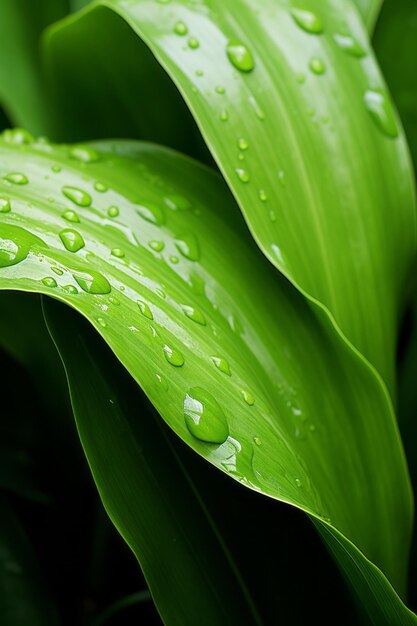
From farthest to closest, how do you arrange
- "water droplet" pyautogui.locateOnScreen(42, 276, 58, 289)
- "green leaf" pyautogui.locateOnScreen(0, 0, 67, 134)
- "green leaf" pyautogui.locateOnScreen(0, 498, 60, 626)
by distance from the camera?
1. "green leaf" pyautogui.locateOnScreen(0, 0, 67, 134)
2. "green leaf" pyautogui.locateOnScreen(0, 498, 60, 626)
3. "water droplet" pyautogui.locateOnScreen(42, 276, 58, 289)

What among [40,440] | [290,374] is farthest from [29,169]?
[40,440]

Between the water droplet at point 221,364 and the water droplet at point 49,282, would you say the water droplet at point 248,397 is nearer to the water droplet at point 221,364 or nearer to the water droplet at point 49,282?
the water droplet at point 221,364

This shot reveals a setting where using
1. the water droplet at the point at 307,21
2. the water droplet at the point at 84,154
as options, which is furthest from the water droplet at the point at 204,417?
the water droplet at the point at 307,21

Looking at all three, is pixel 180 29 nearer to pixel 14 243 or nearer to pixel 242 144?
pixel 242 144

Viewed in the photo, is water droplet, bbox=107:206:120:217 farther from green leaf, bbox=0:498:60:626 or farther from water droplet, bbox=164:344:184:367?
green leaf, bbox=0:498:60:626

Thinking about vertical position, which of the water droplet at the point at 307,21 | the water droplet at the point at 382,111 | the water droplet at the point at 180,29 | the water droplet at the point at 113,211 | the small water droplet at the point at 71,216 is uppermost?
the water droplet at the point at 307,21

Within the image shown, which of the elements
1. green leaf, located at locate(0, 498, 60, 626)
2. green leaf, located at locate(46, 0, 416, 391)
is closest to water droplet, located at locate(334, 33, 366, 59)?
green leaf, located at locate(46, 0, 416, 391)
